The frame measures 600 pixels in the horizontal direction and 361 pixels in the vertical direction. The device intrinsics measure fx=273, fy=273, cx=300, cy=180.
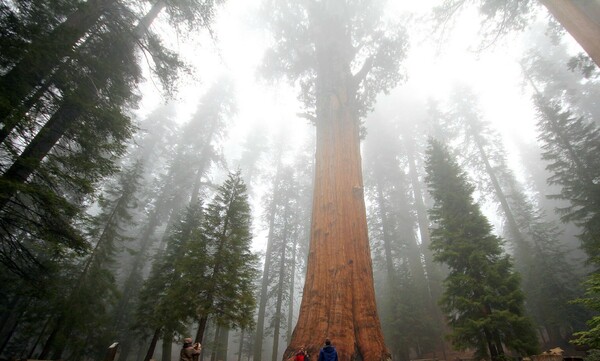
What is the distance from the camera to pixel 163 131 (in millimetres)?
29406

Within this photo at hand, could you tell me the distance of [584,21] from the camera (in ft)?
17.9

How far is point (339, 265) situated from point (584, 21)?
22.7 ft

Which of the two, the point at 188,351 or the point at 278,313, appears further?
the point at 278,313

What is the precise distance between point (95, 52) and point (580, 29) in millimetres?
11211

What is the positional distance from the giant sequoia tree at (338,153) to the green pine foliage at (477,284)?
509cm

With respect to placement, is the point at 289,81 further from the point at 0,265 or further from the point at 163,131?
the point at 163,131

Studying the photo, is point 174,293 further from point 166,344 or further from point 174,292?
point 166,344

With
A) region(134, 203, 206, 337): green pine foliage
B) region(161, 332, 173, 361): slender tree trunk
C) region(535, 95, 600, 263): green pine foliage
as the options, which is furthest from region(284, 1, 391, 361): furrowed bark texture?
region(535, 95, 600, 263): green pine foliage

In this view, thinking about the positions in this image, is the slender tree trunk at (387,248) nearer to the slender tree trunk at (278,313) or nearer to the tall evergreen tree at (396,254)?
the tall evergreen tree at (396,254)

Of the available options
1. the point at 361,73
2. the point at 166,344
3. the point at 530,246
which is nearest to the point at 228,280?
the point at 166,344

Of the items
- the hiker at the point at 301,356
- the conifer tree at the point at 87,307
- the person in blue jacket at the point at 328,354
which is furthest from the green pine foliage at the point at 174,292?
the person in blue jacket at the point at 328,354

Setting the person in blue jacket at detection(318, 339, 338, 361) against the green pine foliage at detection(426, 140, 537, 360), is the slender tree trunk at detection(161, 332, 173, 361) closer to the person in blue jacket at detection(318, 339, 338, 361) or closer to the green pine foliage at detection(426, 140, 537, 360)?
the person in blue jacket at detection(318, 339, 338, 361)

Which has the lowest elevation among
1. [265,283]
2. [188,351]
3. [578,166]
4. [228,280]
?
[188,351]

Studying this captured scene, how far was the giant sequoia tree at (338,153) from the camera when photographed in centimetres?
500
